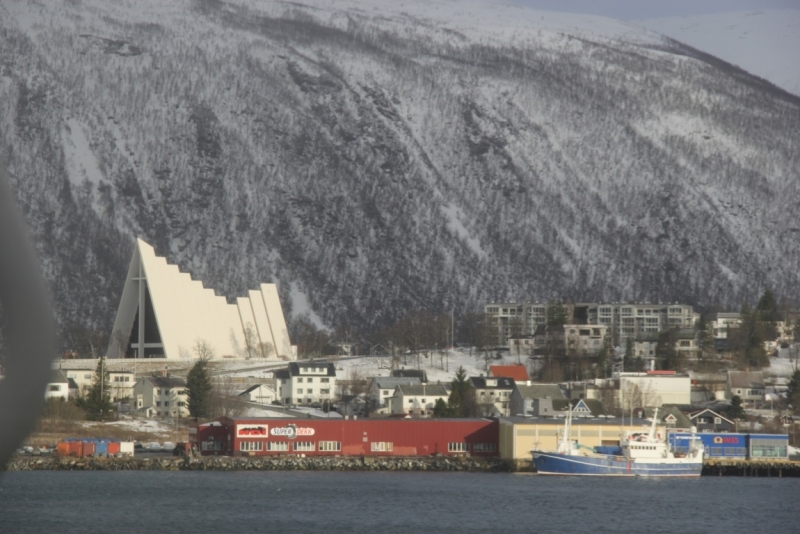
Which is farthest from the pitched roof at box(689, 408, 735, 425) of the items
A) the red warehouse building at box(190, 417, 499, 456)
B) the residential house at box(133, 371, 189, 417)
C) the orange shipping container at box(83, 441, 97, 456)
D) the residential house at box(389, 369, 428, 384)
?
the orange shipping container at box(83, 441, 97, 456)

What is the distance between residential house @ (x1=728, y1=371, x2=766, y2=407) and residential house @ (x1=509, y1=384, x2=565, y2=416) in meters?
6.75

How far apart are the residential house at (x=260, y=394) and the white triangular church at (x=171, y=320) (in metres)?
9.56

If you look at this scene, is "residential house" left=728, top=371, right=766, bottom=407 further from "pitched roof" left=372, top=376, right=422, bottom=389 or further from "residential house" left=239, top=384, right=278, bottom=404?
"residential house" left=239, top=384, right=278, bottom=404

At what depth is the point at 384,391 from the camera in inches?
1626

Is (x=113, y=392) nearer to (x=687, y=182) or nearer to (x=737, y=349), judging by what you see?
(x=737, y=349)

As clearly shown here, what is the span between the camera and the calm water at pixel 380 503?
2117 cm

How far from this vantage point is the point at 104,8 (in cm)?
13488

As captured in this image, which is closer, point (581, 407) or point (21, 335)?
point (21, 335)

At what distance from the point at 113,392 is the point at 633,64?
329ft

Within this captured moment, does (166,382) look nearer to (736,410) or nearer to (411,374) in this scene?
(411,374)

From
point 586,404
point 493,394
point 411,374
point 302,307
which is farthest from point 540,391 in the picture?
point 302,307

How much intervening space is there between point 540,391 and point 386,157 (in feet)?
276

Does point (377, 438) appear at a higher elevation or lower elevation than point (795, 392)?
lower

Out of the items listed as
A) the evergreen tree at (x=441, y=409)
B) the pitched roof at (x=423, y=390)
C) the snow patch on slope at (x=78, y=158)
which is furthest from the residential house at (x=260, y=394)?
the snow patch on slope at (x=78, y=158)
